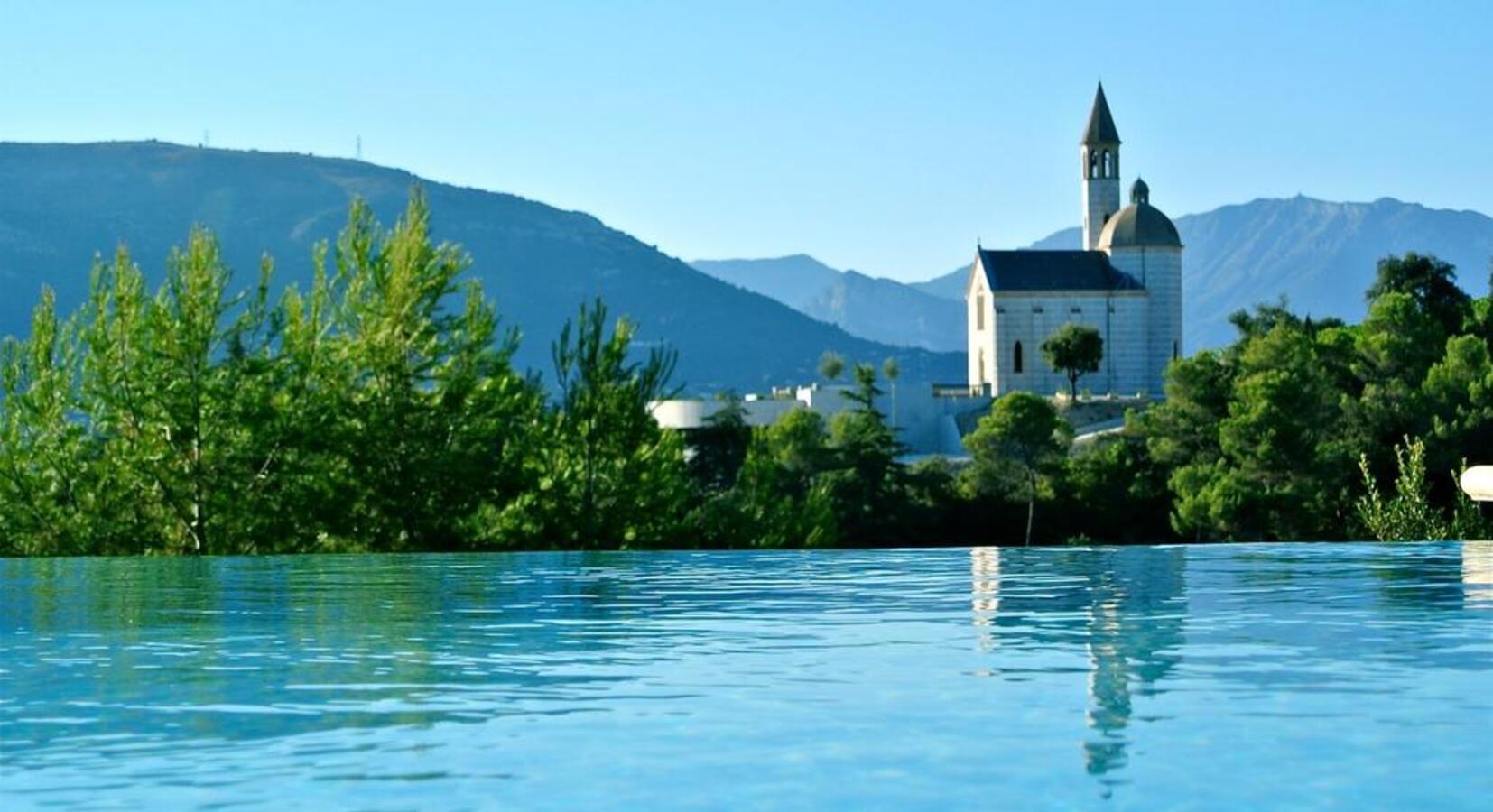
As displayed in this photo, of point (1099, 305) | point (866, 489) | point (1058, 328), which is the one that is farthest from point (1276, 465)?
point (1099, 305)

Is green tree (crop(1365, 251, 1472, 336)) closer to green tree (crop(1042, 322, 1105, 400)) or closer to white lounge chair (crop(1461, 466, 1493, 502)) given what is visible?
green tree (crop(1042, 322, 1105, 400))

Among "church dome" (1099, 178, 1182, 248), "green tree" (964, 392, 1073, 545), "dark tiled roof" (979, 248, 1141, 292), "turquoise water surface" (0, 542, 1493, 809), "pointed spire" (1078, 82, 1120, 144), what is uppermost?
"pointed spire" (1078, 82, 1120, 144)

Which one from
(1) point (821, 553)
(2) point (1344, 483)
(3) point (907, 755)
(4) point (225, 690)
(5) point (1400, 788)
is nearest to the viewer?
(5) point (1400, 788)

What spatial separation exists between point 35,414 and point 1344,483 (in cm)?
3795

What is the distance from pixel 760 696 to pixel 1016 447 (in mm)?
64619

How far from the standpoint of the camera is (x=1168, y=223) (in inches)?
4478

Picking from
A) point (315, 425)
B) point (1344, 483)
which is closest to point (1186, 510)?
point (1344, 483)

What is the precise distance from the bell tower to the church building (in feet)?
22.9

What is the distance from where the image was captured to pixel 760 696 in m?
6.45

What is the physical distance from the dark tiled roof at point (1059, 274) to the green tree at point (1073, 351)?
508 centimetres

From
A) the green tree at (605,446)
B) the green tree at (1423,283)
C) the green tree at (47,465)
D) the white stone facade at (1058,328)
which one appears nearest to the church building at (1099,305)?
the white stone facade at (1058,328)

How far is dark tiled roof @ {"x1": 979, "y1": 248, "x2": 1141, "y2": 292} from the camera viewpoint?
111375 mm

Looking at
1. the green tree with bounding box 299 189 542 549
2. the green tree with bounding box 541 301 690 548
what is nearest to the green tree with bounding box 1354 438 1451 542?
the green tree with bounding box 541 301 690 548

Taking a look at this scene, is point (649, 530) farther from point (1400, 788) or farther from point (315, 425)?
point (1400, 788)
